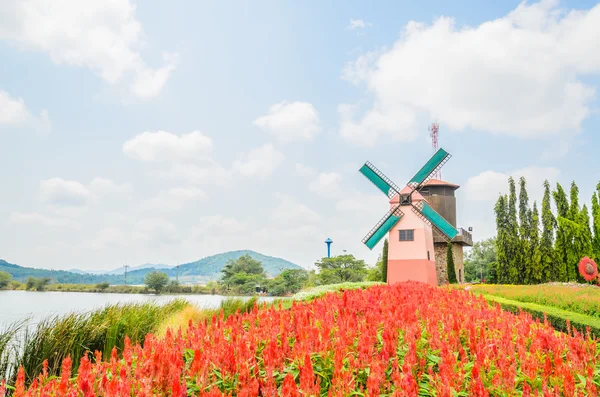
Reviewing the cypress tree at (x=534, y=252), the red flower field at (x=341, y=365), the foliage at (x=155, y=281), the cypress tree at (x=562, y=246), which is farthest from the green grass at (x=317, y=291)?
the foliage at (x=155, y=281)

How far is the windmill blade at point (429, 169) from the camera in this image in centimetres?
2578

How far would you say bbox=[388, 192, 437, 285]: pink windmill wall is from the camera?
2488 centimetres

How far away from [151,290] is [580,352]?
161 feet

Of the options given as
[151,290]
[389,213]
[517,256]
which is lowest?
[151,290]

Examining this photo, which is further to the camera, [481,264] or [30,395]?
[481,264]

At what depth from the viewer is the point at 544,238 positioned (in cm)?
3028

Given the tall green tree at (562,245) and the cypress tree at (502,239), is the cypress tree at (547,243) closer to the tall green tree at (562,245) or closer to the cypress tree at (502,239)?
the tall green tree at (562,245)

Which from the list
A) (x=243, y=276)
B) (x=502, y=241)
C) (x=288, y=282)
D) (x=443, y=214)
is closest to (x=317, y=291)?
(x=443, y=214)

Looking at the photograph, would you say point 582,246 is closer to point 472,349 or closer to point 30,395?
point 472,349

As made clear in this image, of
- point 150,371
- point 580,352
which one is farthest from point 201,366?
point 580,352

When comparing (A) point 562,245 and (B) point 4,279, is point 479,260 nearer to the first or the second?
(A) point 562,245

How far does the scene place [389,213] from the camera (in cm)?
2642

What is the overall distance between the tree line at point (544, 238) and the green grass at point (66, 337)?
96.2 feet

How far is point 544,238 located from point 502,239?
2859 millimetres
